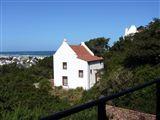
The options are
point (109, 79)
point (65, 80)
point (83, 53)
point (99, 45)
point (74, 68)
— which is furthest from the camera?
point (99, 45)

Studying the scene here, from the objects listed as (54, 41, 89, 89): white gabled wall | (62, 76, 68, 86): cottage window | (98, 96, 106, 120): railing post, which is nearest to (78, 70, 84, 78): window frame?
(54, 41, 89, 89): white gabled wall

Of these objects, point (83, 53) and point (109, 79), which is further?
point (83, 53)

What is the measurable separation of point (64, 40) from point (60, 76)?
3.78m

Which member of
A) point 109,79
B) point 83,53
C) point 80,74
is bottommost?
point 109,79

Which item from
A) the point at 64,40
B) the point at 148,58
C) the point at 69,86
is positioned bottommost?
the point at 69,86

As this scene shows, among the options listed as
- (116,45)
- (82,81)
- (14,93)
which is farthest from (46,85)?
(14,93)

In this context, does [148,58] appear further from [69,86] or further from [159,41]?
[69,86]

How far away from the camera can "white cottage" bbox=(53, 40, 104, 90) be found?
34.9 meters

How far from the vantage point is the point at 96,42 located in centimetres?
4603

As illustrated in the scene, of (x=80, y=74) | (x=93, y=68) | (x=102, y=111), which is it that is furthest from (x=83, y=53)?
(x=102, y=111)

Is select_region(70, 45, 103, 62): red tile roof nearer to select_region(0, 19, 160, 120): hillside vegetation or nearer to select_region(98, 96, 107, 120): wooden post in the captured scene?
select_region(0, 19, 160, 120): hillside vegetation

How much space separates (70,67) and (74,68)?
523 millimetres

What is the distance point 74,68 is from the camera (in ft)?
116

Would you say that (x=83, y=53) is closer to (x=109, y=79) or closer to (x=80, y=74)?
(x=80, y=74)
